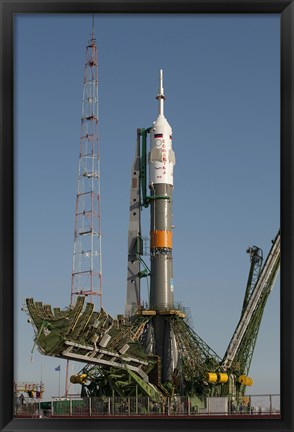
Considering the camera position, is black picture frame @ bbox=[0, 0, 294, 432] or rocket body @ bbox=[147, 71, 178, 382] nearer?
black picture frame @ bbox=[0, 0, 294, 432]

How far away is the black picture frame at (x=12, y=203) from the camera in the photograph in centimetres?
1148

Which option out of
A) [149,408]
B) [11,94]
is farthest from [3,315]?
[149,408]

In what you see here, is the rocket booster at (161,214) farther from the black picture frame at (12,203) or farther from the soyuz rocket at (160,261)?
the black picture frame at (12,203)

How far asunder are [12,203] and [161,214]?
5172cm

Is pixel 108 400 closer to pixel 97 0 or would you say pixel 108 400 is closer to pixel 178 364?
pixel 178 364

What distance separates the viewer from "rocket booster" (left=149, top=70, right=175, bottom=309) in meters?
62.4

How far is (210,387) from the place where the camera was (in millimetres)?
59531

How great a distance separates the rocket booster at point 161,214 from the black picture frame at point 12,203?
5063cm

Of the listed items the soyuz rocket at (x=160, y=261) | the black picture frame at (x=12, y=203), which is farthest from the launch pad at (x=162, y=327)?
the black picture frame at (x=12, y=203)

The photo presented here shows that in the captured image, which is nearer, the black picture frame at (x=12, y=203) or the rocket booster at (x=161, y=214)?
the black picture frame at (x=12, y=203)

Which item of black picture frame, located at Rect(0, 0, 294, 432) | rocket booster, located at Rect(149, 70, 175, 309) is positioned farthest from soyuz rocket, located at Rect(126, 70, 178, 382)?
black picture frame, located at Rect(0, 0, 294, 432)

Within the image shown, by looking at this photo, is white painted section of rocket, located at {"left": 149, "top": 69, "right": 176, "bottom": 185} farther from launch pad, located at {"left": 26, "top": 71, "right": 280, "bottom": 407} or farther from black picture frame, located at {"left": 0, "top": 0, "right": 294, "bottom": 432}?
black picture frame, located at {"left": 0, "top": 0, "right": 294, "bottom": 432}

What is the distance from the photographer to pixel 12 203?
11.5 metres

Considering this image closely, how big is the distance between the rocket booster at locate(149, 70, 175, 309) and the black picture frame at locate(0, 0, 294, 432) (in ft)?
166
